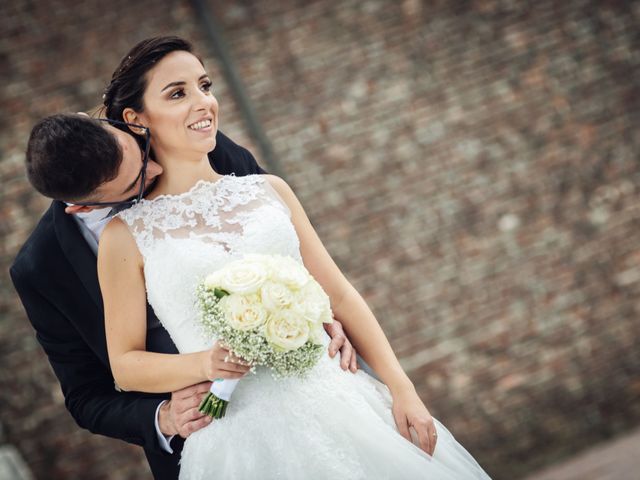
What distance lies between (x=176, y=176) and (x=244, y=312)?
648 mm

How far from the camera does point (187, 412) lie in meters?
2.09

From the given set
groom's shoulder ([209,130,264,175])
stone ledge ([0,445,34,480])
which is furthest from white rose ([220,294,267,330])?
stone ledge ([0,445,34,480])

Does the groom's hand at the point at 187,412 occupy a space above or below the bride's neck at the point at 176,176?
below

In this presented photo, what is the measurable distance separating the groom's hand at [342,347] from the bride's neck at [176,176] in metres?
0.72

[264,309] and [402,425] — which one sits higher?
[264,309]

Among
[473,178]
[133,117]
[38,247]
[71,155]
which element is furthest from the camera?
[473,178]

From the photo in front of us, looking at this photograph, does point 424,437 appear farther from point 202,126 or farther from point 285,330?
point 202,126

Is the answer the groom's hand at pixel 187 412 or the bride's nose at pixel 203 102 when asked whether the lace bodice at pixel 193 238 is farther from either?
the bride's nose at pixel 203 102

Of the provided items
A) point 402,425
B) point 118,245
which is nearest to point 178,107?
point 118,245

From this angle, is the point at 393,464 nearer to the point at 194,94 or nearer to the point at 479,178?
the point at 194,94

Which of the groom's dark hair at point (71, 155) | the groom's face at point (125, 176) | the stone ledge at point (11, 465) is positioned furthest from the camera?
the stone ledge at point (11, 465)

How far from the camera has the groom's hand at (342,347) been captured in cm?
230

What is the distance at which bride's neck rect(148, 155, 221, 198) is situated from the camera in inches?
87.9

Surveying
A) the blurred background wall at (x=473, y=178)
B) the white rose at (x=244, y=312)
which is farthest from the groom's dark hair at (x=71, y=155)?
the blurred background wall at (x=473, y=178)
